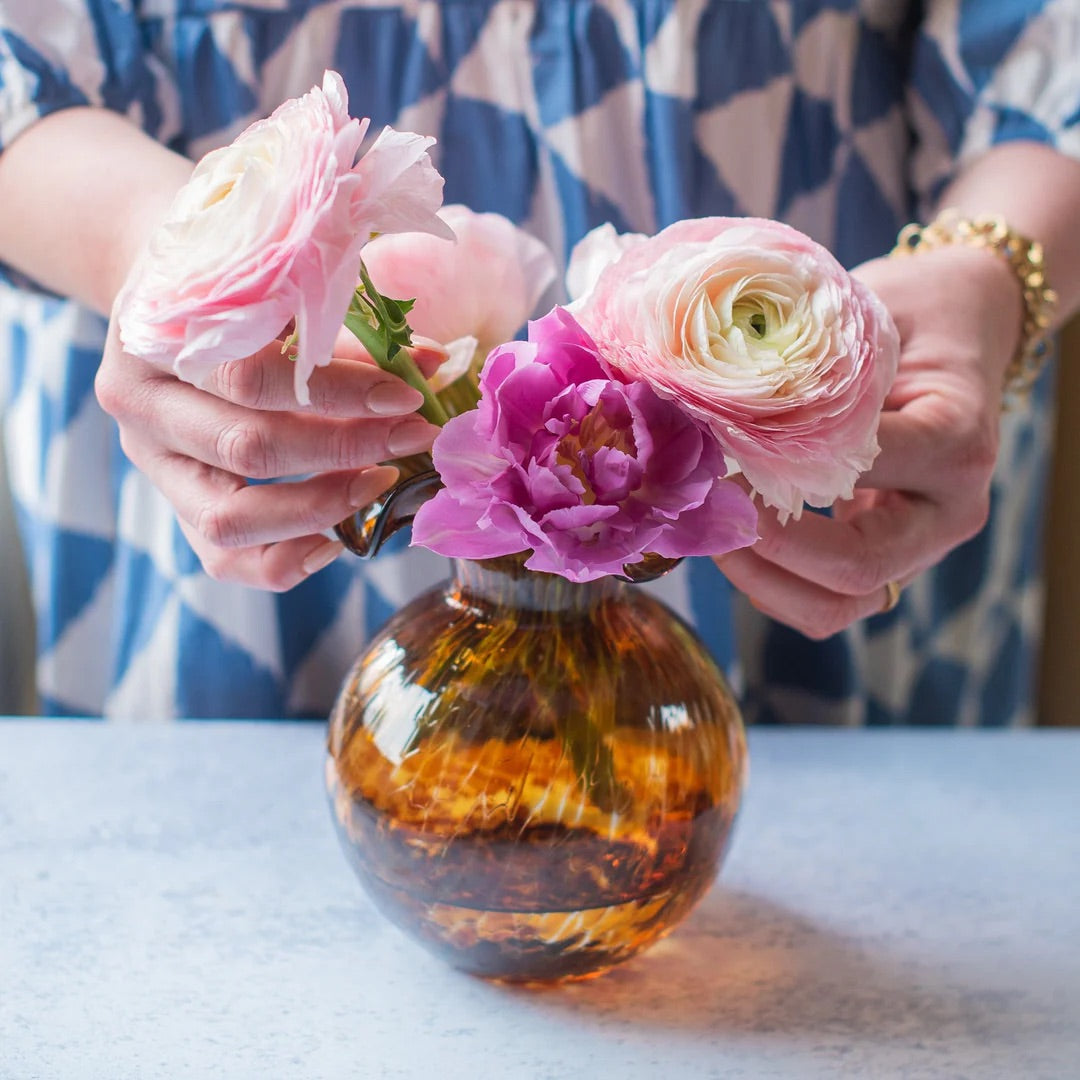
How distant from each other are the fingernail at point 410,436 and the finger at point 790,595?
14 centimetres

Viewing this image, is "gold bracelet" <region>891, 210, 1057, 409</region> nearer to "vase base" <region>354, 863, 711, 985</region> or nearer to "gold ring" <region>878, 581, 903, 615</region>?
"gold ring" <region>878, 581, 903, 615</region>

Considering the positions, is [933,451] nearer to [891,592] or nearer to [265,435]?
[891,592]

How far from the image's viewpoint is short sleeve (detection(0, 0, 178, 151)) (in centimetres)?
57

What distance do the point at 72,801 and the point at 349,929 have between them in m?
0.18

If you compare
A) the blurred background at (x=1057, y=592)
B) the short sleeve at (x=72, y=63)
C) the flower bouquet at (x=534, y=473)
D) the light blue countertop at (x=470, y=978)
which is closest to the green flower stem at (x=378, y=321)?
the flower bouquet at (x=534, y=473)

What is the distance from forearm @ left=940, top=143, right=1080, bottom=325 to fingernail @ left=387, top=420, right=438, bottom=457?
0.38 m

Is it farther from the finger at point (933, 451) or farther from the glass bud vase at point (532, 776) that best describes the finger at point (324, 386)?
the finger at point (933, 451)

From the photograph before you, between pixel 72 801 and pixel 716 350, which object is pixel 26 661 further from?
pixel 716 350

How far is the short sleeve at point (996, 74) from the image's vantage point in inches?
25.0

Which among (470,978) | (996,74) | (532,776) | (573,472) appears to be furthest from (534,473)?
(996,74)

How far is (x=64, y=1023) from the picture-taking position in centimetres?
40

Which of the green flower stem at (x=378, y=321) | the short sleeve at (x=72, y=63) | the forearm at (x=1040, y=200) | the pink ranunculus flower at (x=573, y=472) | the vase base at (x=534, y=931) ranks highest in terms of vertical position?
the short sleeve at (x=72, y=63)

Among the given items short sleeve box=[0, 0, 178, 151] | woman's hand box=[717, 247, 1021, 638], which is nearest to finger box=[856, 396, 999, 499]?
woman's hand box=[717, 247, 1021, 638]

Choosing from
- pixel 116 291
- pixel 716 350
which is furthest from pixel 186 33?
pixel 716 350
